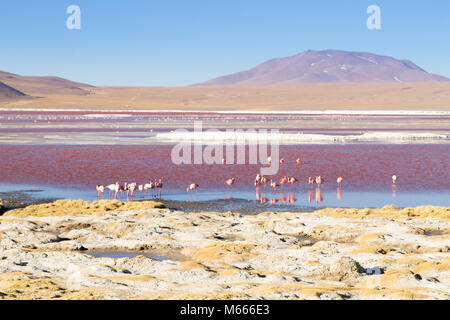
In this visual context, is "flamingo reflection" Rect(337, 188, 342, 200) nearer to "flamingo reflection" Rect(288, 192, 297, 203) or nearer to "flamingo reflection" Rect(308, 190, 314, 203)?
"flamingo reflection" Rect(308, 190, 314, 203)

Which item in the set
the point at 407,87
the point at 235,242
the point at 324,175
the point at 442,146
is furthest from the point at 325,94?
the point at 235,242

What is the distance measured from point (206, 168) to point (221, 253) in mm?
14825

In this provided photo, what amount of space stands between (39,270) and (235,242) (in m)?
4.46

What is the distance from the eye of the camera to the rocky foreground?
425 inches

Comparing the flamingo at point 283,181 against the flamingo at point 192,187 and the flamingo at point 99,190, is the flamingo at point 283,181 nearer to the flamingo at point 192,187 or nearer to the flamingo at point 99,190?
the flamingo at point 192,187

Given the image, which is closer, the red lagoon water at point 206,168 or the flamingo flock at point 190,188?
the flamingo flock at point 190,188

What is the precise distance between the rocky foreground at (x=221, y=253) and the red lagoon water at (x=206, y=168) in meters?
5.75

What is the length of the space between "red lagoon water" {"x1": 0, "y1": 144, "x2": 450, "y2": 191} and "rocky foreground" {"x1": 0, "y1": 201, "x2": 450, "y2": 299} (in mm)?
5748

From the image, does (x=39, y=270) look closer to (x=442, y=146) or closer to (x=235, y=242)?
(x=235, y=242)

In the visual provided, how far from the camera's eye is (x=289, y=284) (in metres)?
11.2

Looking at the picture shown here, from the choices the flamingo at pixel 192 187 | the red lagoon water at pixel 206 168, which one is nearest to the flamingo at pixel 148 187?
the red lagoon water at pixel 206 168

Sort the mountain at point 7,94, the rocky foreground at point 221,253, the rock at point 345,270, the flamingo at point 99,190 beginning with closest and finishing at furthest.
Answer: the rocky foreground at point 221,253 < the rock at point 345,270 < the flamingo at point 99,190 < the mountain at point 7,94

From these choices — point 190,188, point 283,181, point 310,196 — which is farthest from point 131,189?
point 310,196

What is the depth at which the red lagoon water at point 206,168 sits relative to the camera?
24875mm
